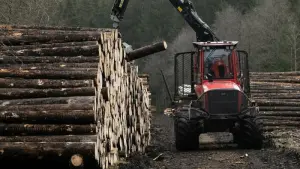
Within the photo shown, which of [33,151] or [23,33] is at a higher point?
[23,33]

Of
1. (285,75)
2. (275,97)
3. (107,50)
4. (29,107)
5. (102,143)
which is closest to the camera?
(29,107)

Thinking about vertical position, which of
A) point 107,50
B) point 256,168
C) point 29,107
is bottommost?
point 256,168

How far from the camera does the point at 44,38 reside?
31.2 ft

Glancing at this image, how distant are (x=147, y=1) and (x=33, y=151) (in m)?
59.4

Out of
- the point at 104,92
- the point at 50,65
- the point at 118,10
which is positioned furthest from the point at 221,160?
the point at 118,10

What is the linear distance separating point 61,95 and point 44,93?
256 millimetres

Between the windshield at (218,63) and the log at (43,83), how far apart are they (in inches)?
237

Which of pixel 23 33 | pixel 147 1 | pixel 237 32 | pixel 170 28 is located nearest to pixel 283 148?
pixel 23 33

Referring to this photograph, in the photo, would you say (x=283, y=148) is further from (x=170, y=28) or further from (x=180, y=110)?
(x=170, y=28)

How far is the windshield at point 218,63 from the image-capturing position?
13367mm

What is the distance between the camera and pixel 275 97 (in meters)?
17.1

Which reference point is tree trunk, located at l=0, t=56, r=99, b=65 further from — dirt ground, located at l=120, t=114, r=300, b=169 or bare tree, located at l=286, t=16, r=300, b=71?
bare tree, located at l=286, t=16, r=300, b=71

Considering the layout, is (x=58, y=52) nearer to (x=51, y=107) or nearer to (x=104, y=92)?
(x=104, y=92)

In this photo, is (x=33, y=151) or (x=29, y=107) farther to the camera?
(x=29, y=107)
